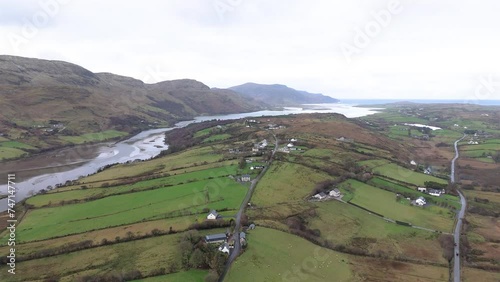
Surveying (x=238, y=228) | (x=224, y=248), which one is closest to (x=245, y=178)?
(x=238, y=228)

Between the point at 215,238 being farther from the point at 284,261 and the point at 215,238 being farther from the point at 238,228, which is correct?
the point at 284,261

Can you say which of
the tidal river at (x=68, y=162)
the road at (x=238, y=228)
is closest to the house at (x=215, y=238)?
the road at (x=238, y=228)

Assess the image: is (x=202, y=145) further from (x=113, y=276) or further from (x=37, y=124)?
(x=37, y=124)

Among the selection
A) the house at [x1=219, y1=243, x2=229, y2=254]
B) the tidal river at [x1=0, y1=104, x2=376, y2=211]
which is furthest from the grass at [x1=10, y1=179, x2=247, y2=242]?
the tidal river at [x1=0, y1=104, x2=376, y2=211]

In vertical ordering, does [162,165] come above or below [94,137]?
above

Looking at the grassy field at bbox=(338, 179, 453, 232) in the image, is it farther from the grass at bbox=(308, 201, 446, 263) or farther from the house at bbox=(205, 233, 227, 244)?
the house at bbox=(205, 233, 227, 244)

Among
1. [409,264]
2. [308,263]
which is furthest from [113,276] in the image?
[409,264]
